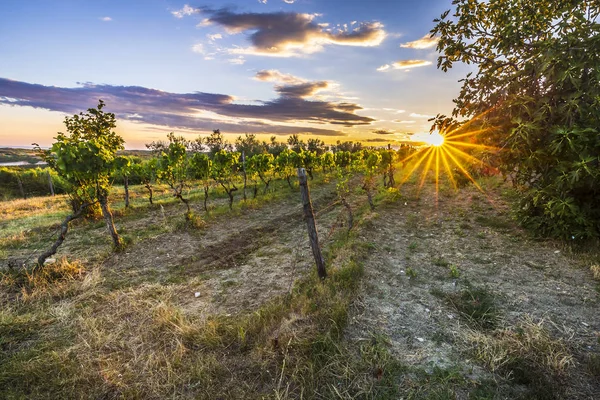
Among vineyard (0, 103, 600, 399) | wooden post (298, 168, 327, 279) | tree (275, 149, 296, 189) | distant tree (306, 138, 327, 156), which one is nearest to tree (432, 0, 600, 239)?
vineyard (0, 103, 600, 399)

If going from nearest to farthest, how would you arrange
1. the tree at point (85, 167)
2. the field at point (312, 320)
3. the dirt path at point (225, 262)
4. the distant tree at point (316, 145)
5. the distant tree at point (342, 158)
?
1. the field at point (312, 320)
2. the dirt path at point (225, 262)
3. the tree at point (85, 167)
4. the distant tree at point (342, 158)
5. the distant tree at point (316, 145)

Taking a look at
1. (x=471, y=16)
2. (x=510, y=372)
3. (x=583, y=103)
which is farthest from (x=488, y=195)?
(x=510, y=372)

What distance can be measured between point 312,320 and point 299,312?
448mm

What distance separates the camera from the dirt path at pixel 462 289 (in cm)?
435

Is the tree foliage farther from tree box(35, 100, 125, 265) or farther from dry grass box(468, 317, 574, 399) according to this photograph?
dry grass box(468, 317, 574, 399)

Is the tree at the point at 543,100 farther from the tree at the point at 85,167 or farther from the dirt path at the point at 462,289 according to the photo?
the tree at the point at 85,167

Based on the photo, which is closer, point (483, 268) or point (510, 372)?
point (510, 372)

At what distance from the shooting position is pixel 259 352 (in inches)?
175

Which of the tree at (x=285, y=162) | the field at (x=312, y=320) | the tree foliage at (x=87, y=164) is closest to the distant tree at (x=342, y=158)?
the tree at (x=285, y=162)

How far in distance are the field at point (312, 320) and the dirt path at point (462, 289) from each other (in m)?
0.04

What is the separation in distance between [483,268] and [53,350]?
32.5 feet

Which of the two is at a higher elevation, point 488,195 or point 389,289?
point 488,195

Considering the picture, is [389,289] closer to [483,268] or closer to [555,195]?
[483,268]

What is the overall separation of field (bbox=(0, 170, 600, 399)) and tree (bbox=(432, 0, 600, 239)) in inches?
60.3
